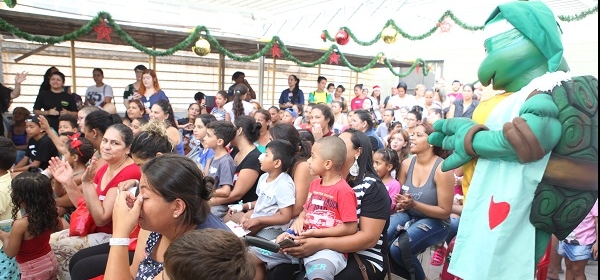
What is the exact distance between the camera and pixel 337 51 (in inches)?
396

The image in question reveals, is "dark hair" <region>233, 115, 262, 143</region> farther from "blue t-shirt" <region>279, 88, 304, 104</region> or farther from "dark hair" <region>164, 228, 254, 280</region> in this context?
"blue t-shirt" <region>279, 88, 304, 104</region>

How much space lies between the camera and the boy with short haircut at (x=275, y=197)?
284 centimetres

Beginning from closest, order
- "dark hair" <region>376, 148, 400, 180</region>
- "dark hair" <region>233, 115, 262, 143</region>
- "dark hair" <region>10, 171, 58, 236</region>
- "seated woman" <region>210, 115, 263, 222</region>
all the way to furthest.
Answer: "dark hair" <region>10, 171, 58, 236</region> < "seated woman" <region>210, 115, 263, 222</region> < "dark hair" <region>376, 148, 400, 180</region> < "dark hair" <region>233, 115, 262, 143</region>

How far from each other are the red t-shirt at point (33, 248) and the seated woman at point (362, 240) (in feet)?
4.97

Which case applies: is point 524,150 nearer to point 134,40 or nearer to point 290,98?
point 290,98

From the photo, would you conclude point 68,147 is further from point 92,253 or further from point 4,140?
point 92,253

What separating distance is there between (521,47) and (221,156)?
2591mm

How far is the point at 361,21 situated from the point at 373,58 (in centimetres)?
115

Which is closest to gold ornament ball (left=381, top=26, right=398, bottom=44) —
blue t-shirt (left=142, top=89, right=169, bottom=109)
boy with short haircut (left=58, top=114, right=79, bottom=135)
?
blue t-shirt (left=142, top=89, right=169, bottom=109)

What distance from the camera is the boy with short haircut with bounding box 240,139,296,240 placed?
284 centimetres

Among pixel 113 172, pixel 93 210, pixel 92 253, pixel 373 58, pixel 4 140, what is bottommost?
pixel 92 253

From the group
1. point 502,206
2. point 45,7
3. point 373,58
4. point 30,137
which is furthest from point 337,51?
point 502,206

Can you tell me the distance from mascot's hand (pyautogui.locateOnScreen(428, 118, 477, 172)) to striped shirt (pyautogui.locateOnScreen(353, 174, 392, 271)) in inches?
20.3

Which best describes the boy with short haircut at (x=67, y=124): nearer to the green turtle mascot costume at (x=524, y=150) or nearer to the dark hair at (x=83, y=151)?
the dark hair at (x=83, y=151)
